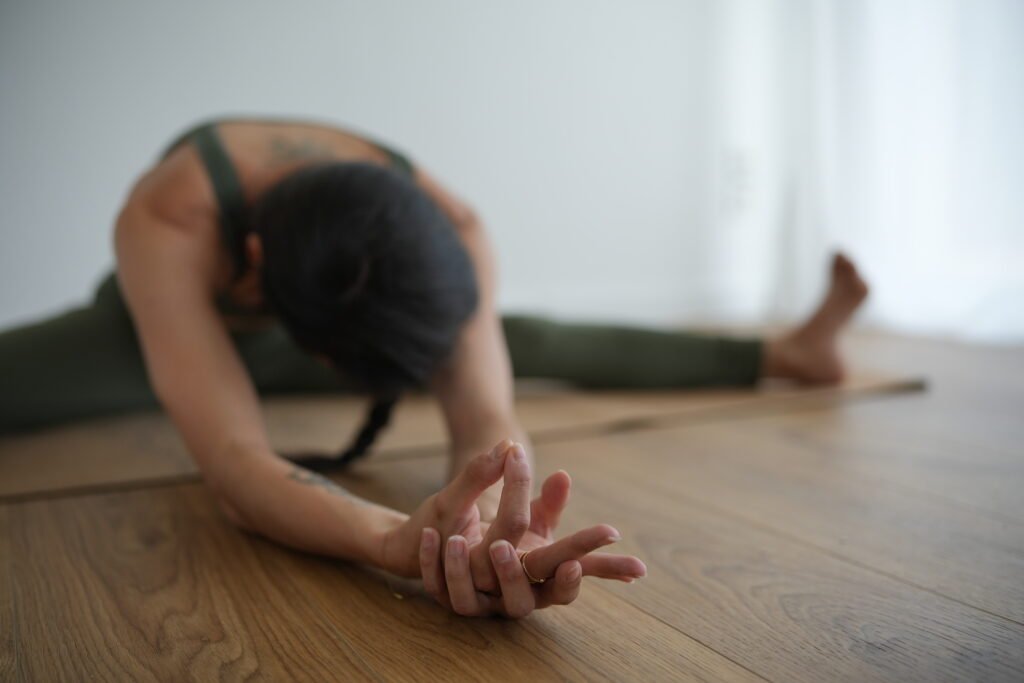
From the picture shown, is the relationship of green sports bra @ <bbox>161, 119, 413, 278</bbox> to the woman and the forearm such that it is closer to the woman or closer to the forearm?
the woman

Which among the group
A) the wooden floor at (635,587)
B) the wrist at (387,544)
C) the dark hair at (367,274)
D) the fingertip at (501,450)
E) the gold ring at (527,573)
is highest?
the dark hair at (367,274)

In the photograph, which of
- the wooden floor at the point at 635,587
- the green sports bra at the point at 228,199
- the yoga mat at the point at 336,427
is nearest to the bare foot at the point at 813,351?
the yoga mat at the point at 336,427

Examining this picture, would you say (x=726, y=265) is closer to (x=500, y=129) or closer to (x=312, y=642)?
(x=500, y=129)

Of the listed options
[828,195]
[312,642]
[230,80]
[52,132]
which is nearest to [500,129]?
[230,80]

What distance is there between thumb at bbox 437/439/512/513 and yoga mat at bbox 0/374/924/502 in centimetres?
62

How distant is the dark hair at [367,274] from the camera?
0.93 m

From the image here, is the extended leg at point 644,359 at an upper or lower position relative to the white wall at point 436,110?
lower

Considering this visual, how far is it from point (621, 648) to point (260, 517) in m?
0.41

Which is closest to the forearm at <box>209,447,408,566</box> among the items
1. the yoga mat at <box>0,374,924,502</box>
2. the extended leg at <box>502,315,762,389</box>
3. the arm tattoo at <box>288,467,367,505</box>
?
the arm tattoo at <box>288,467,367,505</box>

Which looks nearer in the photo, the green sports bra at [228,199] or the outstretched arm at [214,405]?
the outstretched arm at [214,405]

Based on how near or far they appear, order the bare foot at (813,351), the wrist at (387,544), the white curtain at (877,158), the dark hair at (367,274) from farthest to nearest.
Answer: the white curtain at (877,158)
the bare foot at (813,351)
the dark hair at (367,274)
the wrist at (387,544)

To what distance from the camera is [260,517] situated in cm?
90

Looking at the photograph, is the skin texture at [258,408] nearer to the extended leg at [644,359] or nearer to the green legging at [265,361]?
the green legging at [265,361]

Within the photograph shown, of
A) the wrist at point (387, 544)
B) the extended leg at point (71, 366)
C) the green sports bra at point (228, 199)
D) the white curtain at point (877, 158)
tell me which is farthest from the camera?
the white curtain at point (877, 158)
